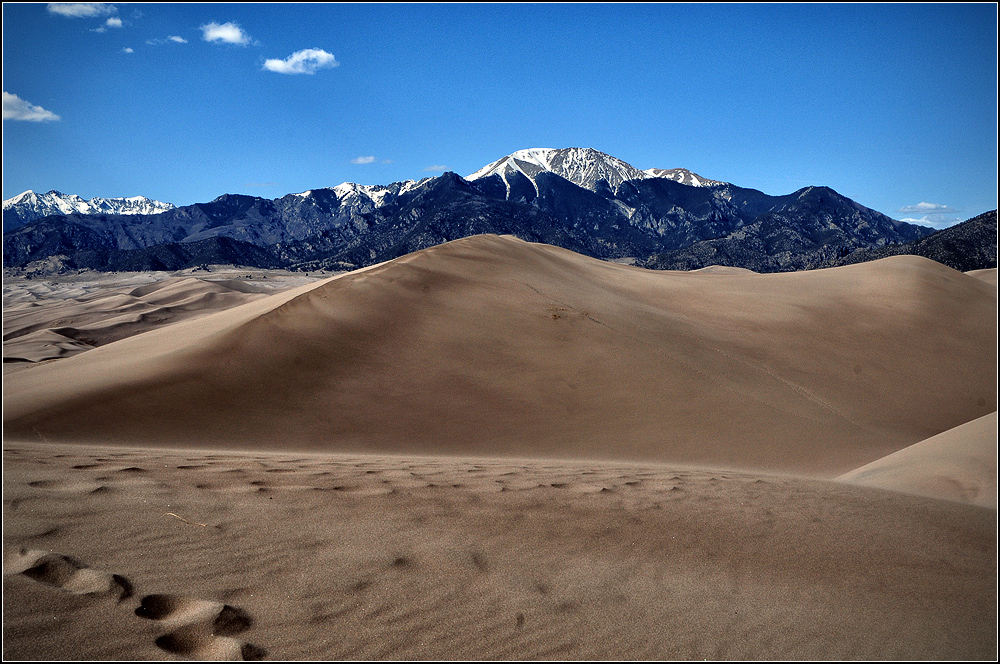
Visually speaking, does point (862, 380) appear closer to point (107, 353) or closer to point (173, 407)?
point (173, 407)

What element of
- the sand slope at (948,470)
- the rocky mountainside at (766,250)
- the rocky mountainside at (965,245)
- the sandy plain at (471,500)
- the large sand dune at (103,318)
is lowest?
the sand slope at (948,470)

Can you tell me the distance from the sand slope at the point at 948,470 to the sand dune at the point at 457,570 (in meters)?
1.10

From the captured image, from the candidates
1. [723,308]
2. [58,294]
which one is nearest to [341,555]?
[723,308]

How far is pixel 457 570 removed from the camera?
344 centimetres

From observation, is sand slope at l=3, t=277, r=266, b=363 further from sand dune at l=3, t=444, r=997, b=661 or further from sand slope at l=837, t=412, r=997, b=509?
sand slope at l=837, t=412, r=997, b=509

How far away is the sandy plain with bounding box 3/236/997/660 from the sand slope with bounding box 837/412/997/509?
51mm

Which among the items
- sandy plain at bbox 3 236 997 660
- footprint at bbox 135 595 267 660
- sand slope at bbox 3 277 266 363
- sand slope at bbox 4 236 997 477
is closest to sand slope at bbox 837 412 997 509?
sandy plain at bbox 3 236 997 660

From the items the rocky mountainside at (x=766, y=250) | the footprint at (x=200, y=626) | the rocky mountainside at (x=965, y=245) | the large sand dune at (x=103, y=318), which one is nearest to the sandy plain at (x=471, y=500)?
the footprint at (x=200, y=626)

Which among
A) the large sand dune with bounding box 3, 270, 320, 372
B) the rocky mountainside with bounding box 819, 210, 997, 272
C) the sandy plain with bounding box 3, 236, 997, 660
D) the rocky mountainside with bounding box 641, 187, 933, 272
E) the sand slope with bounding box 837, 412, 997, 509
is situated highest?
the rocky mountainside with bounding box 641, 187, 933, 272

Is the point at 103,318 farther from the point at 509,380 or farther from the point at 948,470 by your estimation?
the point at 948,470

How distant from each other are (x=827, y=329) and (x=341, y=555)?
60.0ft

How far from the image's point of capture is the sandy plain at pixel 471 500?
2900mm

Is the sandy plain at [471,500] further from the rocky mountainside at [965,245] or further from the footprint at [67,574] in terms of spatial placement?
the rocky mountainside at [965,245]

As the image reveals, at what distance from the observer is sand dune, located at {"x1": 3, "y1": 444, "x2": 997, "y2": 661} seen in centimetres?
275
